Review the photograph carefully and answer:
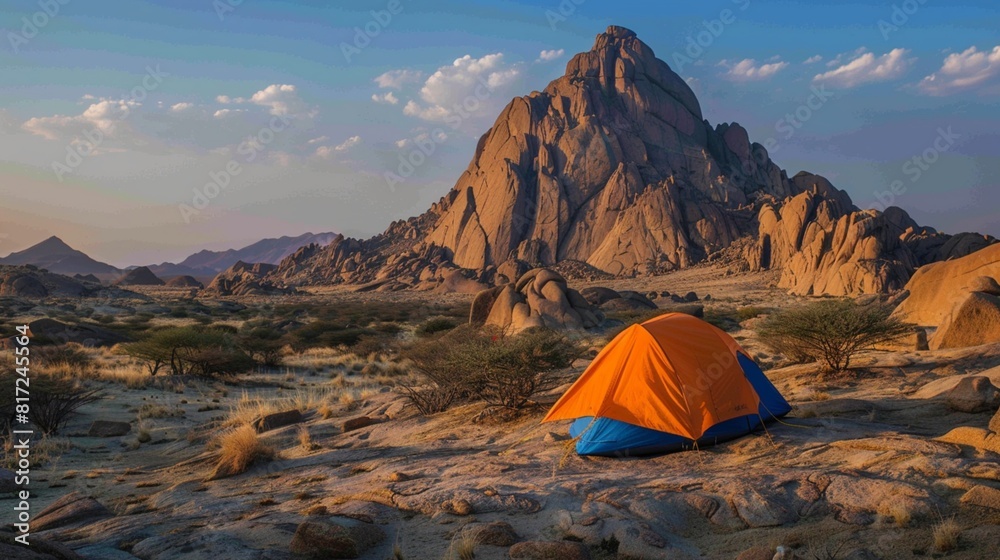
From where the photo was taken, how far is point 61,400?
15.3 metres

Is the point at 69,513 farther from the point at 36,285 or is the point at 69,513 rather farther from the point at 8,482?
the point at 36,285

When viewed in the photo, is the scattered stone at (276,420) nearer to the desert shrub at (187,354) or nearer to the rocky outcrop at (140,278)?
the desert shrub at (187,354)

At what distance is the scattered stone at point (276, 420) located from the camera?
14.9 m

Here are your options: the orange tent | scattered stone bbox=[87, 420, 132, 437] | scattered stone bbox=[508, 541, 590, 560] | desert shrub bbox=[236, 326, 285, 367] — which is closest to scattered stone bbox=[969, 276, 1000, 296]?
the orange tent

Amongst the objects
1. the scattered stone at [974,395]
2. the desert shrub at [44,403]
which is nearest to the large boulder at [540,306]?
the desert shrub at [44,403]

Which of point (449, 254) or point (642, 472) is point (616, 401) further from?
point (449, 254)

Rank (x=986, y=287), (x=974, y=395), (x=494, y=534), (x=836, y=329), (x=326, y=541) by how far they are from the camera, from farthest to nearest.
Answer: (x=986, y=287) < (x=836, y=329) < (x=974, y=395) < (x=494, y=534) < (x=326, y=541)

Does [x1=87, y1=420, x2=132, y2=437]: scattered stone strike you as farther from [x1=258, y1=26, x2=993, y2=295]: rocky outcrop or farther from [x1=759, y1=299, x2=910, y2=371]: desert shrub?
[x1=258, y1=26, x2=993, y2=295]: rocky outcrop

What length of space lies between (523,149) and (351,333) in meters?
88.7

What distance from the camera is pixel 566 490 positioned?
8.02 metres

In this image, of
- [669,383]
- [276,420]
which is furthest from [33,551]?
[276,420]

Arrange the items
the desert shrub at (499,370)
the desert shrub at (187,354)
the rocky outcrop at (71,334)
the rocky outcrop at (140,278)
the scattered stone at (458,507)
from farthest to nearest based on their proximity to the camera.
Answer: the rocky outcrop at (140,278)
the rocky outcrop at (71,334)
the desert shrub at (187,354)
the desert shrub at (499,370)
the scattered stone at (458,507)

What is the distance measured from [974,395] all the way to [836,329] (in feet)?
12.6

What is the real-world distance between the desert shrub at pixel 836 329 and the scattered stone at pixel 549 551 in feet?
31.9
